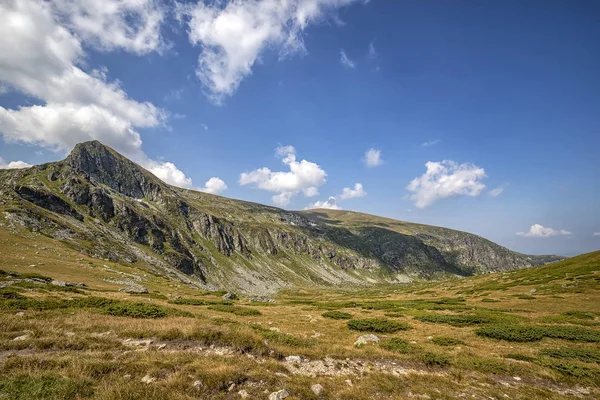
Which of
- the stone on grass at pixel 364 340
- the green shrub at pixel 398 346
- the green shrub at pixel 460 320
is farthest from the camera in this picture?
the green shrub at pixel 460 320

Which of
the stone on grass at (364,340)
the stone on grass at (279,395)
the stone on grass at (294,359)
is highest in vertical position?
the stone on grass at (279,395)

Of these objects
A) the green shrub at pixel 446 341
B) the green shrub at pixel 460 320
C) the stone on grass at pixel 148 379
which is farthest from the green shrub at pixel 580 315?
the stone on grass at pixel 148 379

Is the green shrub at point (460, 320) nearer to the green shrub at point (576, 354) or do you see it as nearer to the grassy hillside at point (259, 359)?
the grassy hillside at point (259, 359)

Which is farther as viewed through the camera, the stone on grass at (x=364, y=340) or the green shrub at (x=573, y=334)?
the green shrub at (x=573, y=334)

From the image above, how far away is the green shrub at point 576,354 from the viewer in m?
18.8

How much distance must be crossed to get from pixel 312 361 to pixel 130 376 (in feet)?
29.9

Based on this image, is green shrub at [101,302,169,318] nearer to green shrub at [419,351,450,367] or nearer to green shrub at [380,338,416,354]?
green shrub at [380,338,416,354]

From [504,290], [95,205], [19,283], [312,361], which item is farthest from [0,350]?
[95,205]

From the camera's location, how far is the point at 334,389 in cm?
1194

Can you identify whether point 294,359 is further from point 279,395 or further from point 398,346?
point 398,346

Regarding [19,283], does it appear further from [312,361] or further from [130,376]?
[312,361]

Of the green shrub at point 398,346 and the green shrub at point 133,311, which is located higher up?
the green shrub at point 133,311

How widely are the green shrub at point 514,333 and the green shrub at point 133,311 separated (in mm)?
28789

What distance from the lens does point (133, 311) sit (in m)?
22.0
